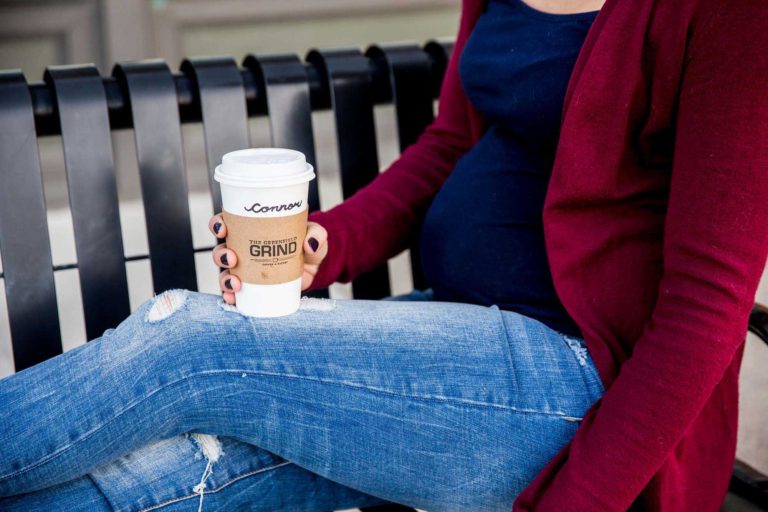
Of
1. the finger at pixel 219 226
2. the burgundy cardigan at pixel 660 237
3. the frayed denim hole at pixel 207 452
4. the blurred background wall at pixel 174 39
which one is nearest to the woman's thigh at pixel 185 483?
the frayed denim hole at pixel 207 452

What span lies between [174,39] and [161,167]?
2399mm

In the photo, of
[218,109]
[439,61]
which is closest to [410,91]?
[439,61]

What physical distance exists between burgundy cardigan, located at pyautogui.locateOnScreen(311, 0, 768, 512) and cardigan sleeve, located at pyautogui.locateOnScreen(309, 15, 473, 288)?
434 mm

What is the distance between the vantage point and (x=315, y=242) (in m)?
1.57

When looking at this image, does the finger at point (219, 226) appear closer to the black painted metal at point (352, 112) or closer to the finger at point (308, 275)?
the finger at point (308, 275)

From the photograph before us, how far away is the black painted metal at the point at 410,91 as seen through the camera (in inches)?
77.6

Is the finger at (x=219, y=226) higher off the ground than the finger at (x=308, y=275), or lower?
higher

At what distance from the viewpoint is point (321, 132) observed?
447 centimetres

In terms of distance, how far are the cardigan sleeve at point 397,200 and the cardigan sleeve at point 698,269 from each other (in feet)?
1.98

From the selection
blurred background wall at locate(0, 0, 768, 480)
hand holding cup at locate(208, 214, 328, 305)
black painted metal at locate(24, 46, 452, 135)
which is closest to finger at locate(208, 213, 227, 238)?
hand holding cup at locate(208, 214, 328, 305)

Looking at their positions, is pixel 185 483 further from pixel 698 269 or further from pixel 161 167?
pixel 698 269

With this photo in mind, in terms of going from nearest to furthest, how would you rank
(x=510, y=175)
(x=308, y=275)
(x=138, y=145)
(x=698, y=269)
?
(x=698, y=269) < (x=510, y=175) < (x=308, y=275) < (x=138, y=145)

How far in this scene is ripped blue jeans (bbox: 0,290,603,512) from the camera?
129 centimetres

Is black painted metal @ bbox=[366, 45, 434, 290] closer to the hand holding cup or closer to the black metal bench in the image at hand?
the black metal bench
